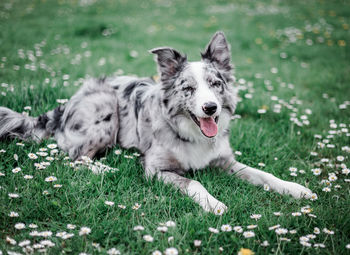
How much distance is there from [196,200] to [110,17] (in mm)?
10020

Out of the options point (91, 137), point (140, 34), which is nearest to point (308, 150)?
point (91, 137)

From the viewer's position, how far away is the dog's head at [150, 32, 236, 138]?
328 cm

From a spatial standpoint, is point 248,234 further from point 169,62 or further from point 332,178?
point 169,62

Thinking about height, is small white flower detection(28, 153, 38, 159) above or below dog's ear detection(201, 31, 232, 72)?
below

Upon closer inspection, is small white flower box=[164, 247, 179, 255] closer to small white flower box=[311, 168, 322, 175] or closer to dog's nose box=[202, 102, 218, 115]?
dog's nose box=[202, 102, 218, 115]

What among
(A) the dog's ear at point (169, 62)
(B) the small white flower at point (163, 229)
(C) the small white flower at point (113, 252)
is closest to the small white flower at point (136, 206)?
(B) the small white flower at point (163, 229)

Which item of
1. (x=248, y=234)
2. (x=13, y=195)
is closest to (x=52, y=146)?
(x=13, y=195)

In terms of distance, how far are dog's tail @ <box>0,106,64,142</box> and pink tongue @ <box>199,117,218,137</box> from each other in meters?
1.98

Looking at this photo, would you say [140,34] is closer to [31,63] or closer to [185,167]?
[31,63]

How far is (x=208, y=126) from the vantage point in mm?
3271

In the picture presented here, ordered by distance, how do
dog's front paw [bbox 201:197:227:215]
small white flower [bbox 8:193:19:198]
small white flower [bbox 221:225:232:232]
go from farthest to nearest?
dog's front paw [bbox 201:197:227:215], small white flower [bbox 8:193:19:198], small white flower [bbox 221:225:232:232]

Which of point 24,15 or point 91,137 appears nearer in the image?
point 91,137

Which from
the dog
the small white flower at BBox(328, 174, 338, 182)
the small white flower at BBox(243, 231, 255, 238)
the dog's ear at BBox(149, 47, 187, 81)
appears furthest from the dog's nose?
the small white flower at BBox(328, 174, 338, 182)

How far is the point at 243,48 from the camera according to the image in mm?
9031
